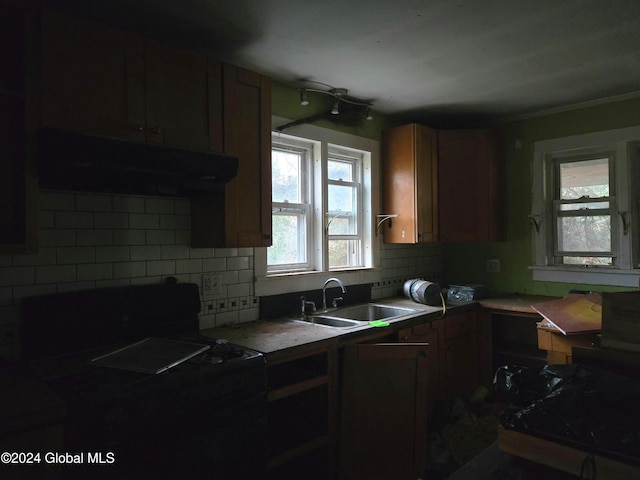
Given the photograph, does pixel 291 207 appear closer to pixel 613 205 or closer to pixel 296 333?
pixel 296 333

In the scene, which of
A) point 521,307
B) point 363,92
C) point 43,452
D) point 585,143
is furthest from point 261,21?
point 585,143

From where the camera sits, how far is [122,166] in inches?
66.5

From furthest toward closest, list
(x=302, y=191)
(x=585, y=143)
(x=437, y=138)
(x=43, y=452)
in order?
(x=437, y=138)
(x=585, y=143)
(x=302, y=191)
(x=43, y=452)

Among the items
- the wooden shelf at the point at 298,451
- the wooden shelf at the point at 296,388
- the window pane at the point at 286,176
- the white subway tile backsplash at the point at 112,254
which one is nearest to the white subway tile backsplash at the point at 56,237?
the white subway tile backsplash at the point at 112,254

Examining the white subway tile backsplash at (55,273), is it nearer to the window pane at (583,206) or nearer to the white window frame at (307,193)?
the white window frame at (307,193)

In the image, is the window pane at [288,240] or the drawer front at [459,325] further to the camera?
the drawer front at [459,325]

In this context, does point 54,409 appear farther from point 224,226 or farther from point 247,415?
A: point 224,226

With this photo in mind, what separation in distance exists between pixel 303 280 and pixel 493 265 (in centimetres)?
201

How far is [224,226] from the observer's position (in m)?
2.24

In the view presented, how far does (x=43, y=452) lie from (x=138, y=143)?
113 centimetres

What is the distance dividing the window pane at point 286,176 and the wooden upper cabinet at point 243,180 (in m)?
0.52

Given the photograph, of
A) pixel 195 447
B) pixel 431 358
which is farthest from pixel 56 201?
pixel 431 358

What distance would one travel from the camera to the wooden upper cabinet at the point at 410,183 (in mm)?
3498

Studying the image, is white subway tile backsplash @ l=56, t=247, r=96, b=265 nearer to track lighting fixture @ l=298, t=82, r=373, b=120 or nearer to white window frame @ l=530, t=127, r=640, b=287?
track lighting fixture @ l=298, t=82, r=373, b=120
